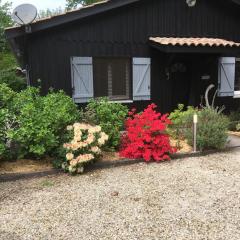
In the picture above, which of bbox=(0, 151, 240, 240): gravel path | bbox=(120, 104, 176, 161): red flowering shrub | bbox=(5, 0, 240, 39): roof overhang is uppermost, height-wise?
bbox=(5, 0, 240, 39): roof overhang

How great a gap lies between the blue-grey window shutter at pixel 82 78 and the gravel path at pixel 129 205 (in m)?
3.30

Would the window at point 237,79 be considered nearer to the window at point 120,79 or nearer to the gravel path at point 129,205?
the window at point 120,79

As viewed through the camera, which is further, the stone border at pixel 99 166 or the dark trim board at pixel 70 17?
the dark trim board at pixel 70 17

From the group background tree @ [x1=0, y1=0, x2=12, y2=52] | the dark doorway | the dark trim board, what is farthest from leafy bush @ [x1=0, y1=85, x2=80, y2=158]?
background tree @ [x1=0, y1=0, x2=12, y2=52]

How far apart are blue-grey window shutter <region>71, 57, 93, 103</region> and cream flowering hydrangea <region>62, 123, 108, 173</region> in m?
2.81

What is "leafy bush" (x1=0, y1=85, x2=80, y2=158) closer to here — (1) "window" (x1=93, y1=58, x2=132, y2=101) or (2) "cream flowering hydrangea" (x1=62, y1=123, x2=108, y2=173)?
(2) "cream flowering hydrangea" (x1=62, y1=123, x2=108, y2=173)

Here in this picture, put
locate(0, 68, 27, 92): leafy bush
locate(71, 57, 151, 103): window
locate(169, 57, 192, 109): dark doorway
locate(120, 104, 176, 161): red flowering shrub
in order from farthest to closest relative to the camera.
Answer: locate(0, 68, 27, 92): leafy bush < locate(169, 57, 192, 109): dark doorway < locate(71, 57, 151, 103): window < locate(120, 104, 176, 161): red flowering shrub

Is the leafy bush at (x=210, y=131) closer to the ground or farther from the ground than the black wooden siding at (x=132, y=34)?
closer to the ground

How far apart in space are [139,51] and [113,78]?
108 centimetres

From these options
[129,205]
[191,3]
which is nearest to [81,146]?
[129,205]

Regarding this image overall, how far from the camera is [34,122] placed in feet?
17.8

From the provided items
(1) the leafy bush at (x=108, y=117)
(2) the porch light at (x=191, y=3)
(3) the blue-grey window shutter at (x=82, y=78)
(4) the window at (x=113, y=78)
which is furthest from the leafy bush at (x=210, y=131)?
(2) the porch light at (x=191, y=3)

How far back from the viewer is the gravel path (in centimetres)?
338

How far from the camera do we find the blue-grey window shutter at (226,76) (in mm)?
9992
